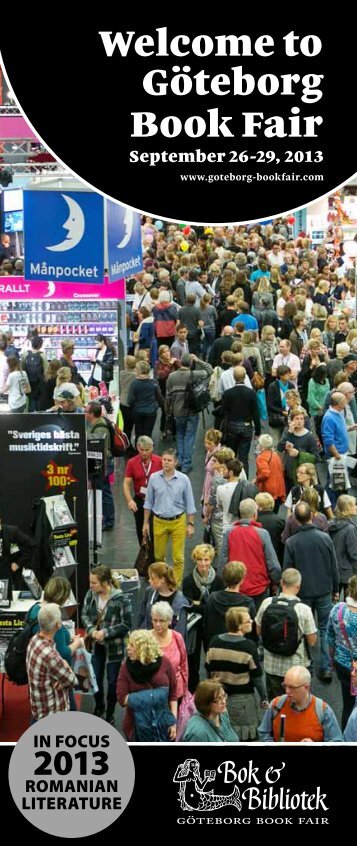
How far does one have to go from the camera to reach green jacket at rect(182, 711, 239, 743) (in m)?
6.66

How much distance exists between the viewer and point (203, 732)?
666cm

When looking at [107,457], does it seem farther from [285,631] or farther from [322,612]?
[285,631]

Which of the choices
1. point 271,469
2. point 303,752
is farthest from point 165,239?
point 303,752

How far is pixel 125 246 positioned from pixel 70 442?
3878mm

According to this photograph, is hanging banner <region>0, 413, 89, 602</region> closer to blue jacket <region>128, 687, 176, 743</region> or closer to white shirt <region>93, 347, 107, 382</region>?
blue jacket <region>128, 687, 176, 743</region>

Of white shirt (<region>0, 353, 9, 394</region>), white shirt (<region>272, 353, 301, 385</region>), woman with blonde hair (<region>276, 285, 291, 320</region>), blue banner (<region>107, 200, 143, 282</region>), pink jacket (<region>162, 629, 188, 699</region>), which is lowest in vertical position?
pink jacket (<region>162, 629, 188, 699</region>)

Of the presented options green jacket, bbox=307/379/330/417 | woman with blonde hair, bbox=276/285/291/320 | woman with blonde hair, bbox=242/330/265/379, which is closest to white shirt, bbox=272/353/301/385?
woman with blonde hair, bbox=242/330/265/379

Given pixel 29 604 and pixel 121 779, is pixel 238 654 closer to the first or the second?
pixel 121 779

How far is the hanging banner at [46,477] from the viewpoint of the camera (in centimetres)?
962

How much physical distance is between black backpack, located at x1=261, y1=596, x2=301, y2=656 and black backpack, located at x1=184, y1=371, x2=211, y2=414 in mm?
5851

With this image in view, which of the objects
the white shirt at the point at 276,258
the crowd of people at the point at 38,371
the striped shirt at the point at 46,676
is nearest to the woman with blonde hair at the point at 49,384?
the crowd of people at the point at 38,371

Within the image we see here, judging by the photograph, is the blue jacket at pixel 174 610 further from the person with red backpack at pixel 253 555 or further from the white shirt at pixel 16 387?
the white shirt at pixel 16 387

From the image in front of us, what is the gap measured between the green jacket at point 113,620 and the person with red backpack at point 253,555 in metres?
0.95

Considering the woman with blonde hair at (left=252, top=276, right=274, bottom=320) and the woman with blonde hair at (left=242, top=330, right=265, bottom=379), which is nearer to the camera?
the woman with blonde hair at (left=242, top=330, right=265, bottom=379)
